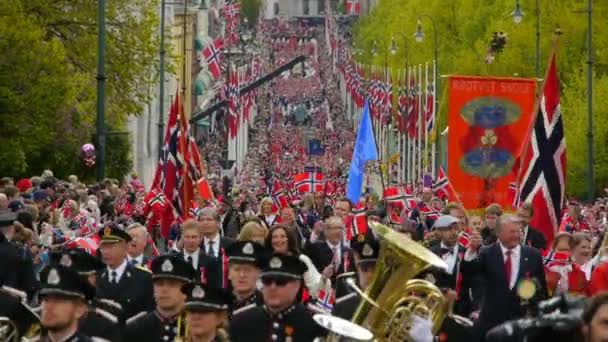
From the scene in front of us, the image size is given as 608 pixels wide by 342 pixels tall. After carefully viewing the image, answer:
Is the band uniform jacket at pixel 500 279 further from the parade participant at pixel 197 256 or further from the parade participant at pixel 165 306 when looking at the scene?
the parade participant at pixel 165 306

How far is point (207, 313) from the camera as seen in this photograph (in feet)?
30.8

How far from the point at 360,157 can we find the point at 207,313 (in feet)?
75.8

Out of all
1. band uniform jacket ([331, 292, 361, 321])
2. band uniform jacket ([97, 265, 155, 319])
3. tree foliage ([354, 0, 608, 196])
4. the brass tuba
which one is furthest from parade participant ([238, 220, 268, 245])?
tree foliage ([354, 0, 608, 196])

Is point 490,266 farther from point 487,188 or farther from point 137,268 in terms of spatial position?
point 487,188

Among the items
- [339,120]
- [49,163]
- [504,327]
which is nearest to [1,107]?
[49,163]

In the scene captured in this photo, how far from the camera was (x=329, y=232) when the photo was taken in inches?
659

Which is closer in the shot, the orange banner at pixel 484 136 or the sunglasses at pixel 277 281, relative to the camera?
the sunglasses at pixel 277 281

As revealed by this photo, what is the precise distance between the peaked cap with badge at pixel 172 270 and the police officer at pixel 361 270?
0.93 meters

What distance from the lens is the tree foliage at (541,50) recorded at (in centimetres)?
5222

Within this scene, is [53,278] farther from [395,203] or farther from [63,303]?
[395,203]

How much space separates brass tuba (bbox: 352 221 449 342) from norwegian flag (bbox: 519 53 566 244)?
11.6 metres

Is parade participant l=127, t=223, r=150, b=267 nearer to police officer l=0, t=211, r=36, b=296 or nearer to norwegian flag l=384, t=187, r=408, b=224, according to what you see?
police officer l=0, t=211, r=36, b=296

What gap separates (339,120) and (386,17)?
1108 inches

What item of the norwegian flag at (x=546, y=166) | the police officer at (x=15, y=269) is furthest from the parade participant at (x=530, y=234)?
the police officer at (x=15, y=269)
